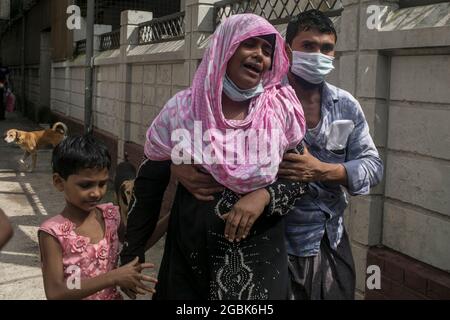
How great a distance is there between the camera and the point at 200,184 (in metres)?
1.95

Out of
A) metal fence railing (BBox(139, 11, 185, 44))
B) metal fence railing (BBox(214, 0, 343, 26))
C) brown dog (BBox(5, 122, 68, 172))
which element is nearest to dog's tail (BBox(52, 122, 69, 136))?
brown dog (BBox(5, 122, 68, 172))

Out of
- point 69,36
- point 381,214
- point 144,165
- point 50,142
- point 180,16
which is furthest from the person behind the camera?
point 69,36

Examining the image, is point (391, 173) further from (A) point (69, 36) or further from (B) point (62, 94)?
(B) point (62, 94)

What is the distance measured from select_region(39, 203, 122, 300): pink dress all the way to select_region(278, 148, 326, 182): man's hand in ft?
2.55

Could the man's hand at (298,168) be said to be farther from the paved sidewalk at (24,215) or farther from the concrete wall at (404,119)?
the paved sidewalk at (24,215)

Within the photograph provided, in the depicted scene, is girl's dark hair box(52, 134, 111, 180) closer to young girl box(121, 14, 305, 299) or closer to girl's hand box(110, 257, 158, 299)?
young girl box(121, 14, 305, 299)

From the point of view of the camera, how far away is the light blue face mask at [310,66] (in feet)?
7.39

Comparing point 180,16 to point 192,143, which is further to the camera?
point 180,16

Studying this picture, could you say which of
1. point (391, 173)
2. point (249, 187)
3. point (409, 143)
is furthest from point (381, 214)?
point (249, 187)

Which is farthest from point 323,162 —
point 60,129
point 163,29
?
point 60,129

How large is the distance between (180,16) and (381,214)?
463cm

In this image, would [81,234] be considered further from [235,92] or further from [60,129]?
[60,129]

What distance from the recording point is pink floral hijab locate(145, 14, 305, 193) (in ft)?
6.12

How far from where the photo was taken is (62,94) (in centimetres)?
1650
